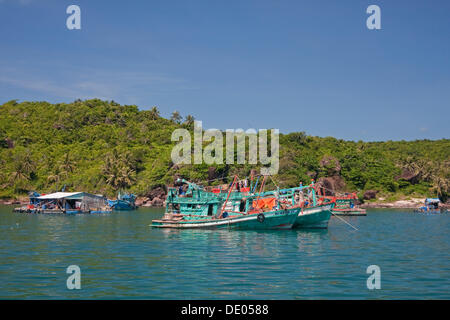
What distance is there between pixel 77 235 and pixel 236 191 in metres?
18.3

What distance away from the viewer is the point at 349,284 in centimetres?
1978

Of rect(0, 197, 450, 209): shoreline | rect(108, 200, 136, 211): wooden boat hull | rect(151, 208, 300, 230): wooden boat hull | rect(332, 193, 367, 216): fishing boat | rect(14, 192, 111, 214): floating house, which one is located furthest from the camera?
rect(0, 197, 450, 209): shoreline

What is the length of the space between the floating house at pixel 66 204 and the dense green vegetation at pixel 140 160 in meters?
34.1

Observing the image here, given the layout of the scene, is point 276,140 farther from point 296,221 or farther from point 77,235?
point 77,235

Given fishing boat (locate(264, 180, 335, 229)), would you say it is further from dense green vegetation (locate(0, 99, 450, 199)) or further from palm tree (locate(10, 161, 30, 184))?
palm tree (locate(10, 161, 30, 184))

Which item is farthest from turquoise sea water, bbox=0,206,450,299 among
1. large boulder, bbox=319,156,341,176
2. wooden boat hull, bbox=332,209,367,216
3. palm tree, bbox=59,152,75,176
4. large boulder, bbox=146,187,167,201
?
palm tree, bbox=59,152,75,176

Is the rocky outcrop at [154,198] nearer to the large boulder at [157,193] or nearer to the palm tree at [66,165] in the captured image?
the large boulder at [157,193]

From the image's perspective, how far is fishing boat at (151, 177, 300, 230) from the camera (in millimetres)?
43812

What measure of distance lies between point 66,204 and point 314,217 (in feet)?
162

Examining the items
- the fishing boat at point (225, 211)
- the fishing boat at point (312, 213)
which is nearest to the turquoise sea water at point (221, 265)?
the fishing boat at point (225, 211)

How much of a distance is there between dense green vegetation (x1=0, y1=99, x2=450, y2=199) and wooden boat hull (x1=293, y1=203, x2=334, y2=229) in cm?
5543

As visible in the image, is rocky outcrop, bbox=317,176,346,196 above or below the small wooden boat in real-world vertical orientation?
above
